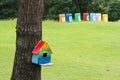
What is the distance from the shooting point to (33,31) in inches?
160

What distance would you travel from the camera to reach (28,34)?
4066 mm

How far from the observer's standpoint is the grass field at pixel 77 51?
25.3 feet

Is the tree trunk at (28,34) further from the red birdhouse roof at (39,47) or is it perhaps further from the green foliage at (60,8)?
the green foliage at (60,8)

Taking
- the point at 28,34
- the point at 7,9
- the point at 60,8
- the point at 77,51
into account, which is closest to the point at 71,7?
the point at 60,8

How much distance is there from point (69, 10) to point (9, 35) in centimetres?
1777

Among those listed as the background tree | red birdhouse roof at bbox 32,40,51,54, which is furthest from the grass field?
the background tree

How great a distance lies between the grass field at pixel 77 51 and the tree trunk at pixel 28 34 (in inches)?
120

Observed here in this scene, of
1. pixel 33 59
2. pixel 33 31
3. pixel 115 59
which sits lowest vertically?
pixel 115 59

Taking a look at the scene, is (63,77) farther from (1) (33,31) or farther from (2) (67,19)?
(2) (67,19)

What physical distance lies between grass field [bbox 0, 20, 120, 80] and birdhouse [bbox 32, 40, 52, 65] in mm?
3110

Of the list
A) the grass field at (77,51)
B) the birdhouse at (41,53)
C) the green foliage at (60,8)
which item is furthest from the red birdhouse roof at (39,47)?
the green foliage at (60,8)

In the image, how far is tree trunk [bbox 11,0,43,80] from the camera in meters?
4.07

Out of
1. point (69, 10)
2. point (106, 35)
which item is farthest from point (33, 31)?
point (69, 10)

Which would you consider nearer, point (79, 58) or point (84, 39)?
point (79, 58)
